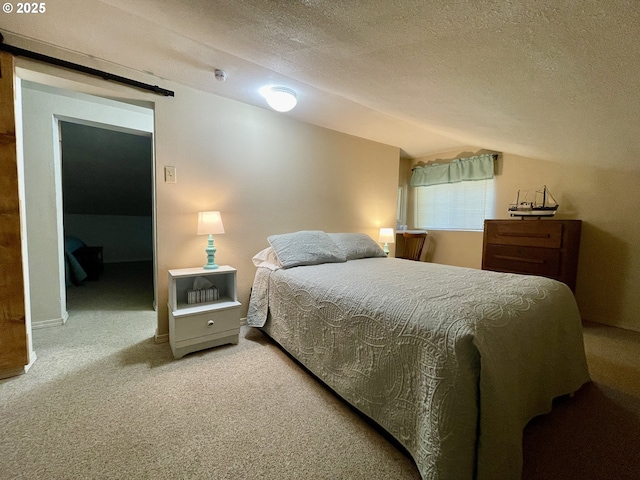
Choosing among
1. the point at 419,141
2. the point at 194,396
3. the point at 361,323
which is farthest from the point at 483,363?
the point at 419,141

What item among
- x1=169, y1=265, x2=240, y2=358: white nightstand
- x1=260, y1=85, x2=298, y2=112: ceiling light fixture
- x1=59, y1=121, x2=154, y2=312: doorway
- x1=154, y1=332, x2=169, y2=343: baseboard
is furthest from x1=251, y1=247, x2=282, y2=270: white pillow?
x1=59, y1=121, x2=154, y2=312: doorway

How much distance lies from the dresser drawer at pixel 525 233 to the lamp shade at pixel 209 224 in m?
2.99

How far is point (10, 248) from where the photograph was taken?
159cm

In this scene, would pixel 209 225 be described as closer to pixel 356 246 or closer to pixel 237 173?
pixel 237 173

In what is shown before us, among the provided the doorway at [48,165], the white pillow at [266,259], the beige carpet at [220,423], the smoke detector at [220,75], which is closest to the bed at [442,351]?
the beige carpet at [220,423]

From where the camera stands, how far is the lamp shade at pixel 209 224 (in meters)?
2.15

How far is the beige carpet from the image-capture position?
1.09 m

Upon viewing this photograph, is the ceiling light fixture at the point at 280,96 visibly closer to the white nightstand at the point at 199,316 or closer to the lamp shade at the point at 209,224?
the lamp shade at the point at 209,224

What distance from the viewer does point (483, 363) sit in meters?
0.93

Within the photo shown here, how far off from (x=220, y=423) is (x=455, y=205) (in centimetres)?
386

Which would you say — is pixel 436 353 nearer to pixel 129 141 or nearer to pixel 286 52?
pixel 286 52

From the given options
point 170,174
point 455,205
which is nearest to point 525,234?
point 455,205

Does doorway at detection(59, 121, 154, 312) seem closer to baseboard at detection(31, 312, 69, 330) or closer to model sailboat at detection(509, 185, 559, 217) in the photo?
baseboard at detection(31, 312, 69, 330)

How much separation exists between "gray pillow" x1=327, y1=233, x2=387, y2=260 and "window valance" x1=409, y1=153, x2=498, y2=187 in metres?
1.85
